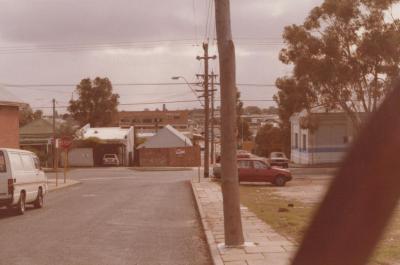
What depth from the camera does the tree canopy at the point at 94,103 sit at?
106375 mm

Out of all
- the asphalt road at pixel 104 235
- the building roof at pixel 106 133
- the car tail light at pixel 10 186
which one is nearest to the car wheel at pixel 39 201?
the asphalt road at pixel 104 235

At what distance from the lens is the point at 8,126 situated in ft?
138

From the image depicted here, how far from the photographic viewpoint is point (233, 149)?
13.1 meters

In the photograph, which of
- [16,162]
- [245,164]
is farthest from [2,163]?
[245,164]

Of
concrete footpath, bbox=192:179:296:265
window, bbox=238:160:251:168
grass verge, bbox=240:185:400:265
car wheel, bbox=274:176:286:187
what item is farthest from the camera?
window, bbox=238:160:251:168

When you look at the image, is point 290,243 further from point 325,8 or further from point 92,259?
point 325,8

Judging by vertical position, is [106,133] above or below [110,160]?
above

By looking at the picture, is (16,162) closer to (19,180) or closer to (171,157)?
(19,180)

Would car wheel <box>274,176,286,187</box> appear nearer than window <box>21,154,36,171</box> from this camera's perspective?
No

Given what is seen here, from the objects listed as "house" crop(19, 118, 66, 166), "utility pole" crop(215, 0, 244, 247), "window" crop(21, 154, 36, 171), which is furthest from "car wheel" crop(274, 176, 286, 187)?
"house" crop(19, 118, 66, 166)

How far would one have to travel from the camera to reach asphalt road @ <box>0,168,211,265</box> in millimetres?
12211

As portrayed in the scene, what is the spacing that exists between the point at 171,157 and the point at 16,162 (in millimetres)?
59664

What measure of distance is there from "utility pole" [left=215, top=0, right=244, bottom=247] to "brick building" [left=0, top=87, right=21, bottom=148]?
29642mm

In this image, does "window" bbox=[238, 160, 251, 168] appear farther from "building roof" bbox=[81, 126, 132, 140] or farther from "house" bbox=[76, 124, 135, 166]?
"building roof" bbox=[81, 126, 132, 140]
